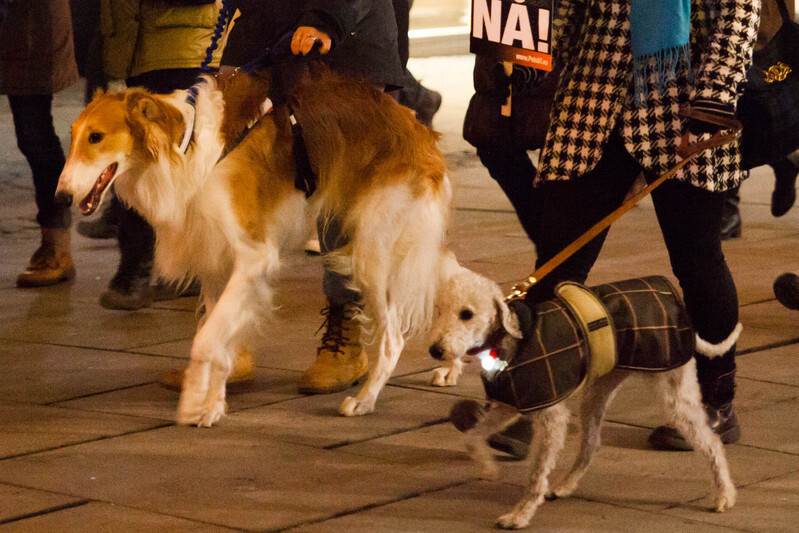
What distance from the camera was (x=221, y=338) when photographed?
4.80 m

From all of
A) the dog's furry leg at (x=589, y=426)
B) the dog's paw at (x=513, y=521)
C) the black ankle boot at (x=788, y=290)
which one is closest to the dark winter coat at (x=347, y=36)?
the dog's furry leg at (x=589, y=426)

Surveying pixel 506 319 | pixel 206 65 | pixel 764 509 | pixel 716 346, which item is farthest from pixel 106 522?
pixel 206 65

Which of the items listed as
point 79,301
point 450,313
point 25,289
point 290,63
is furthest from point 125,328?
point 450,313

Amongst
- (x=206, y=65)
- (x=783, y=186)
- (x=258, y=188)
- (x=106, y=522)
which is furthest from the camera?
(x=783, y=186)

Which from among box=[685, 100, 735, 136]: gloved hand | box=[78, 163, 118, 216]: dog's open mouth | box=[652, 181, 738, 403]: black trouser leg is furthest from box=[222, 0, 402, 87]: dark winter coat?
box=[685, 100, 735, 136]: gloved hand

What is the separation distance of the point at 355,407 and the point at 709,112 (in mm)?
1970

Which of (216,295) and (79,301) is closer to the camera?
(216,295)

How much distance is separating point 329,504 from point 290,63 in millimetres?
2029

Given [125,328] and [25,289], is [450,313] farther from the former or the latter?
[25,289]

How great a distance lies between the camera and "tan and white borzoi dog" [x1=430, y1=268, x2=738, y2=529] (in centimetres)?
356

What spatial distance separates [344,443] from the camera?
4.54 metres

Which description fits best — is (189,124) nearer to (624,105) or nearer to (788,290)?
(624,105)

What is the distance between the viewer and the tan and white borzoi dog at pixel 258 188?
15.8ft

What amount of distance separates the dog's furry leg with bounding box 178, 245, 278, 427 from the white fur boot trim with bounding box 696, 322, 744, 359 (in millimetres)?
1806
